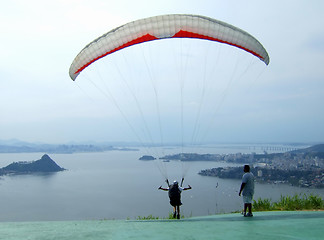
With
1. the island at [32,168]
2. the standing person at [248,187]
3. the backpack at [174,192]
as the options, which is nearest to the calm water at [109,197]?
the island at [32,168]

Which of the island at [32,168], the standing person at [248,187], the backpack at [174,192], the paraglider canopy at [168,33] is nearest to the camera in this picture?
the standing person at [248,187]

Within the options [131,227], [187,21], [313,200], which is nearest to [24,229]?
[131,227]

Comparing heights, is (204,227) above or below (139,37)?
below

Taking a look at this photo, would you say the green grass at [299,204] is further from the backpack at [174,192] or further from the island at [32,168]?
the island at [32,168]

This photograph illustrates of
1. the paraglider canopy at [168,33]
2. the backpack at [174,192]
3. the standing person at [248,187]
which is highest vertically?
the paraglider canopy at [168,33]

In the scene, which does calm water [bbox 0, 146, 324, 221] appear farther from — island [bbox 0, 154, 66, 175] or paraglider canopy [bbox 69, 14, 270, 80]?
paraglider canopy [bbox 69, 14, 270, 80]

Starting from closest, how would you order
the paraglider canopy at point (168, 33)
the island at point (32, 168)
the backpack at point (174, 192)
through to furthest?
1. the backpack at point (174, 192)
2. the paraglider canopy at point (168, 33)
3. the island at point (32, 168)

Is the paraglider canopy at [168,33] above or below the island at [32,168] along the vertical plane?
above

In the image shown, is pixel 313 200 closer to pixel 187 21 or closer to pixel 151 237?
pixel 151 237

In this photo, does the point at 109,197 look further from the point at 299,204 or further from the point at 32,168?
the point at 32,168
